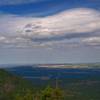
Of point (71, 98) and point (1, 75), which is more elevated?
point (1, 75)

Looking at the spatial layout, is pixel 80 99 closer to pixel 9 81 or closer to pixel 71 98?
pixel 71 98

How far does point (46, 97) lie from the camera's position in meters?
81.1

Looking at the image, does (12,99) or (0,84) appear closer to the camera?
(12,99)

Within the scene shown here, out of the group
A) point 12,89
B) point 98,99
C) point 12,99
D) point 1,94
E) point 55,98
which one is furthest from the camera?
point 98,99

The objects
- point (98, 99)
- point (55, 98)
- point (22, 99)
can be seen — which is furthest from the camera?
point (98, 99)

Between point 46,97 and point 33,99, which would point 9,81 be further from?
point 46,97

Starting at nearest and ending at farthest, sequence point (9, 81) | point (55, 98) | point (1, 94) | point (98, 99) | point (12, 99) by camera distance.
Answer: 1. point (55, 98)
2. point (12, 99)
3. point (1, 94)
4. point (98, 99)
5. point (9, 81)

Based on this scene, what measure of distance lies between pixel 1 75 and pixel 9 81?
9573 millimetres

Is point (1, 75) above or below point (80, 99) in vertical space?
above

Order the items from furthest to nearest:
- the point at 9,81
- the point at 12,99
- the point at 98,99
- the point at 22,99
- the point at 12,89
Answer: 1. the point at 9,81
2. the point at 98,99
3. the point at 12,89
4. the point at 12,99
5. the point at 22,99

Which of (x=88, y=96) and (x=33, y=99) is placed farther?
(x=88, y=96)

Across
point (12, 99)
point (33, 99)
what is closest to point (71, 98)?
point (12, 99)

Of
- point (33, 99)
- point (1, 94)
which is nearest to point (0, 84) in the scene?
point (1, 94)

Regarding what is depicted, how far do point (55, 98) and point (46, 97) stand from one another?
2442mm
